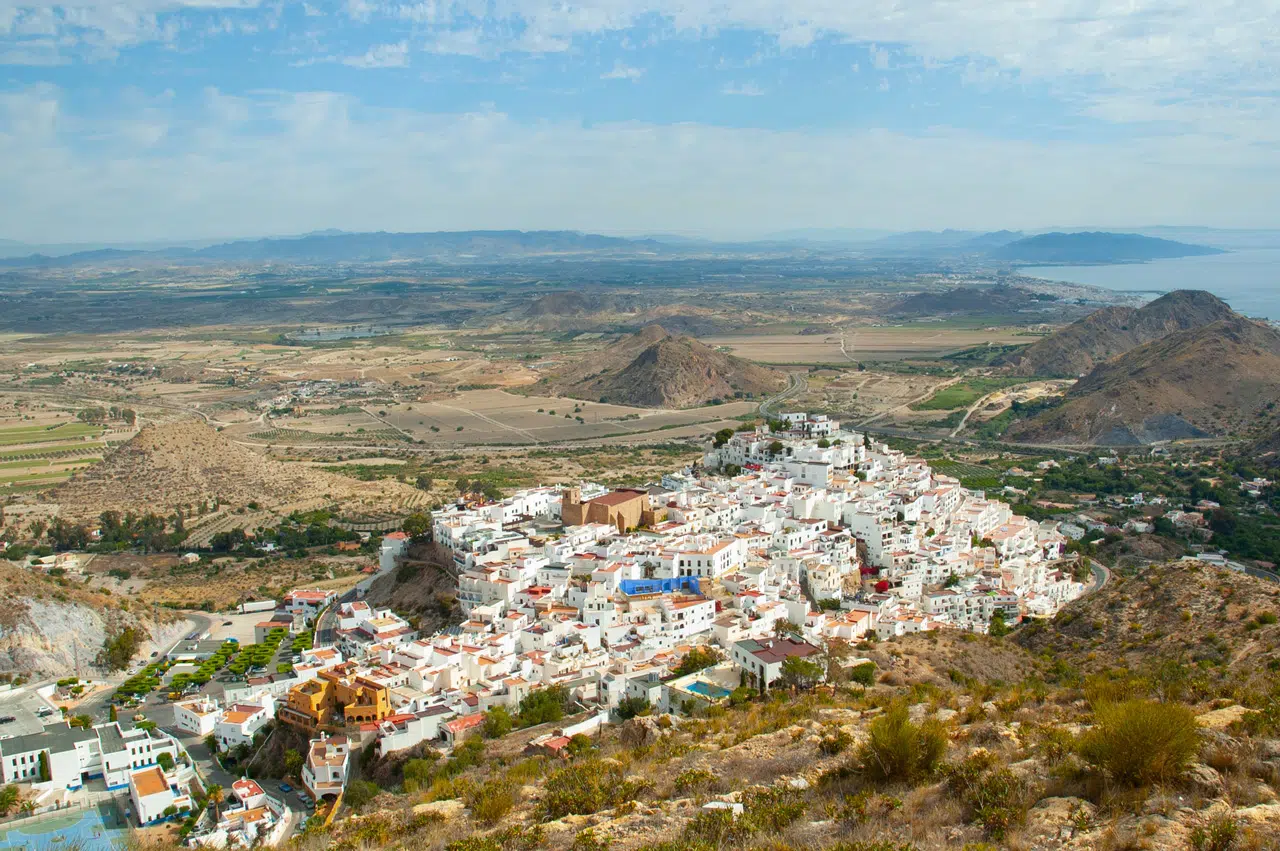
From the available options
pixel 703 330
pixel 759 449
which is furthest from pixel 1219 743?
pixel 703 330

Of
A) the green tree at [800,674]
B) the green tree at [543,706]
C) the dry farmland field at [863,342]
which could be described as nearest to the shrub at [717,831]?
the green tree at [800,674]

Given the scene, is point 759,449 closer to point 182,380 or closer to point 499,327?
point 182,380

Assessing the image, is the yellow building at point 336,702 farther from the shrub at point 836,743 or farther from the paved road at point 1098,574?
the paved road at point 1098,574

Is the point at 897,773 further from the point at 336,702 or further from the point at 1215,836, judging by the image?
the point at 336,702

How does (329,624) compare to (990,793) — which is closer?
(990,793)

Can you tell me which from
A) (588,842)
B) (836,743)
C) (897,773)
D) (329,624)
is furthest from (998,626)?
(588,842)

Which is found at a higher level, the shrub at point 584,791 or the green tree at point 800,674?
the shrub at point 584,791

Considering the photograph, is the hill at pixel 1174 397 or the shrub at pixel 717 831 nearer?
the shrub at pixel 717 831
